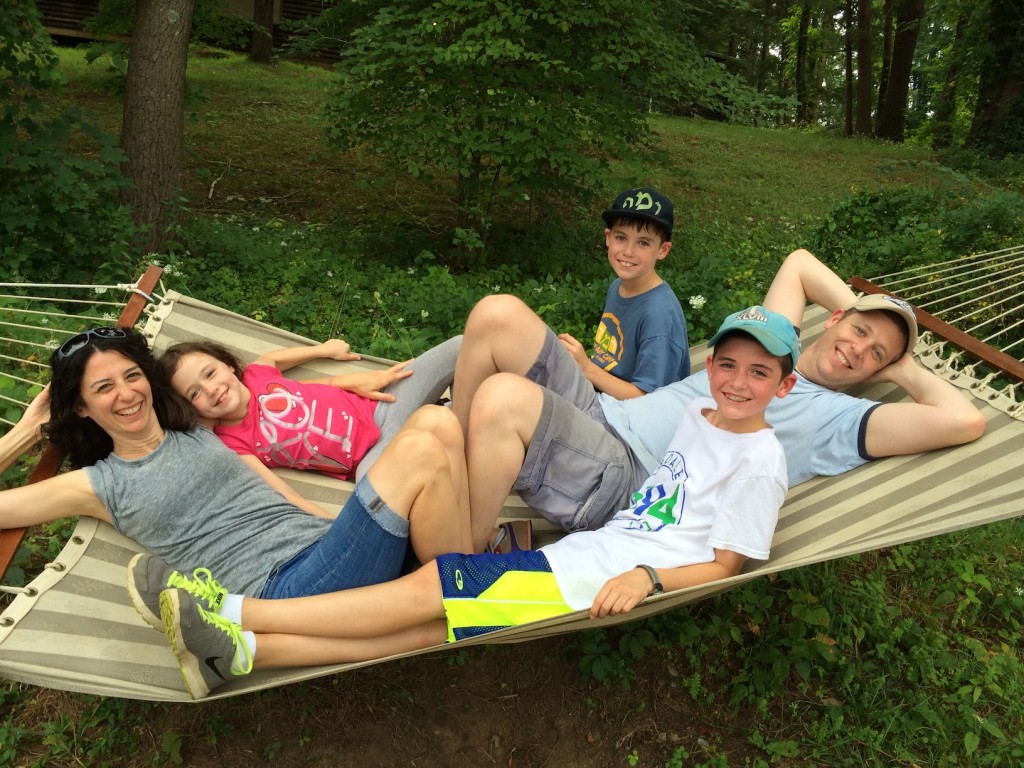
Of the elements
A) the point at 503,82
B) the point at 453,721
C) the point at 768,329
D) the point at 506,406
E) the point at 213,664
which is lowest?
the point at 453,721

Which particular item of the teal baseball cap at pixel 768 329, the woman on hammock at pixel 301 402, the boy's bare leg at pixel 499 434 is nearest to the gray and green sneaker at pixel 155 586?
the woman on hammock at pixel 301 402

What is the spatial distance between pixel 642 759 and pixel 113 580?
1534 millimetres

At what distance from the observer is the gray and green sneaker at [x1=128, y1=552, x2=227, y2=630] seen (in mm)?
1715

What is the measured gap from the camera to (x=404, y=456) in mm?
1873

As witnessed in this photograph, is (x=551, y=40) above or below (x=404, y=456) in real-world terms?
above

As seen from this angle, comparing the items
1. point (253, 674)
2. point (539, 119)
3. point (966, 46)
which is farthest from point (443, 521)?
point (966, 46)

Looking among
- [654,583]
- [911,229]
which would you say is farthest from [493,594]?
[911,229]

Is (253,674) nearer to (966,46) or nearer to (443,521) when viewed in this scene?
(443,521)

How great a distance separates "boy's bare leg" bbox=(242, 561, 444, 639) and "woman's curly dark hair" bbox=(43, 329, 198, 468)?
62 cm

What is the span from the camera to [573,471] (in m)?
2.13

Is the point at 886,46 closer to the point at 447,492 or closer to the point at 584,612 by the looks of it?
the point at 447,492

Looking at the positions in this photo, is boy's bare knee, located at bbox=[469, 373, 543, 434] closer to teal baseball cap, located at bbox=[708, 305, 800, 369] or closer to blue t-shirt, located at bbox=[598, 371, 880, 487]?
blue t-shirt, located at bbox=[598, 371, 880, 487]

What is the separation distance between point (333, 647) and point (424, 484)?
435mm

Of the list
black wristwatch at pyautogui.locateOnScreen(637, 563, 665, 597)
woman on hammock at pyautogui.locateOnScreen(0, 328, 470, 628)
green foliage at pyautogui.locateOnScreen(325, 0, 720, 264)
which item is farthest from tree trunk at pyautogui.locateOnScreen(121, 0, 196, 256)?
black wristwatch at pyautogui.locateOnScreen(637, 563, 665, 597)
